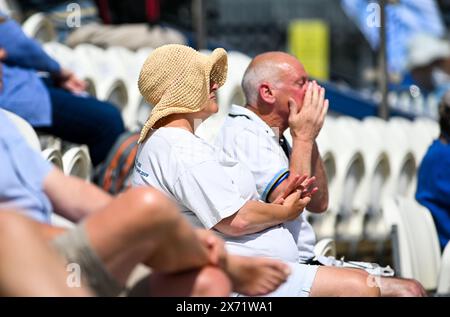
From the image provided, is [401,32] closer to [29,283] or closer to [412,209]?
[412,209]

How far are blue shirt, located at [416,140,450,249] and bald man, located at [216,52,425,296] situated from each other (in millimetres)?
1087

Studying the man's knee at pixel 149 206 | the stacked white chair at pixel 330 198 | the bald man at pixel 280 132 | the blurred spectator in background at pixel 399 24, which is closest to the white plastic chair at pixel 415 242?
the bald man at pixel 280 132

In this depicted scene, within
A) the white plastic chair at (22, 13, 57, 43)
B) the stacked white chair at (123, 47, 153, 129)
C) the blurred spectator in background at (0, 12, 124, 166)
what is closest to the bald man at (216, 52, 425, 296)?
the blurred spectator in background at (0, 12, 124, 166)

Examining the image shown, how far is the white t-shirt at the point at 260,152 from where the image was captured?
388 cm

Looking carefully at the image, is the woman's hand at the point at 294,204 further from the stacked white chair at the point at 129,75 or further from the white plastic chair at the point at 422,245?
the stacked white chair at the point at 129,75

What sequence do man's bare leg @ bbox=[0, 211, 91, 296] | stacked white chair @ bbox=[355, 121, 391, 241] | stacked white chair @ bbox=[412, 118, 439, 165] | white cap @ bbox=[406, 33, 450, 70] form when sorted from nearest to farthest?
man's bare leg @ bbox=[0, 211, 91, 296] < stacked white chair @ bbox=[355, 121, 391, 241] < stacked white chair @ bbox=[412, 118, 439, 165] < white cap @ bbox=[406, 33, 450, 70]

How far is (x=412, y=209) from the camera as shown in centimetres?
492

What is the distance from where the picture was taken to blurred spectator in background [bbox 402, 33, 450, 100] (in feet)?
37.7

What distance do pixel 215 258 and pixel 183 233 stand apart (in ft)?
0.53

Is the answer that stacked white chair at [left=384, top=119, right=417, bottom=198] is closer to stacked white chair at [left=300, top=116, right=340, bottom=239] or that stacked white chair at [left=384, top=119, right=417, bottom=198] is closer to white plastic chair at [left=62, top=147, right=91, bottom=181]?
stacked white chair at [left=300, top=116, right=340, bottom=239]

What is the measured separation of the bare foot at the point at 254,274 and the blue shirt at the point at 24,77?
225 centimetres

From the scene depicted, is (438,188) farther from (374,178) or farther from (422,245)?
(374,178)
